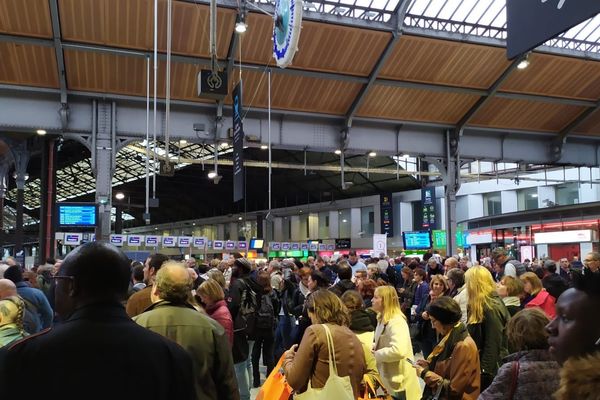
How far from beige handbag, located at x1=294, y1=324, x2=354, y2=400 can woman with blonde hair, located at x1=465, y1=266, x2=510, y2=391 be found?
1.31 m

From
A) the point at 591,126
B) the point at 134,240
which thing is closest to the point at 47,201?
the point at 134,240

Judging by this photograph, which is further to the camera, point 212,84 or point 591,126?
point 591,126

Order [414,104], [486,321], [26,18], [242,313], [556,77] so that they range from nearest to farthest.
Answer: [486,321] < [242,313] < [26,18] < [556,77] < [414,104]

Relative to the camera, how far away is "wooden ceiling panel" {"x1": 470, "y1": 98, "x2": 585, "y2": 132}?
59.4 ft

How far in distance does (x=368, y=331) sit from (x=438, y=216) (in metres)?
30.4

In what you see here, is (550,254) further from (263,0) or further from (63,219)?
(63,219)

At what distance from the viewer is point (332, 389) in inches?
146

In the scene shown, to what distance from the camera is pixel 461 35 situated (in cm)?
1520

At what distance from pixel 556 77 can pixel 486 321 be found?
14.5 metres

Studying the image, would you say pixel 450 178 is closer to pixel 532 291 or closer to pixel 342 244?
pixel 532 291

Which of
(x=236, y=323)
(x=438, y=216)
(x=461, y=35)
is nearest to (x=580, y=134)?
(x=461, y=35)

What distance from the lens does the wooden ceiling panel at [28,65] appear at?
531 inches

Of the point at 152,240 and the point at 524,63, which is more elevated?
the point at 524,63

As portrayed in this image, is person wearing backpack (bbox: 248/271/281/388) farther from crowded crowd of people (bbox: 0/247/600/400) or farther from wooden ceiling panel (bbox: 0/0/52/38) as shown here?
wooden ceiling panel (bbox: 0/0/52/38)
